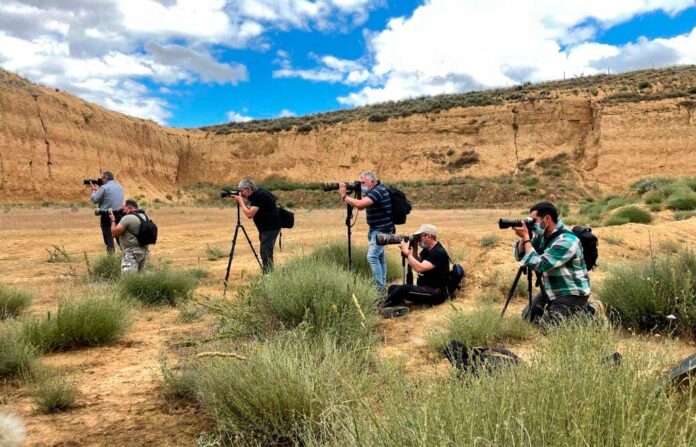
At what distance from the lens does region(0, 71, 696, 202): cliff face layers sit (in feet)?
100

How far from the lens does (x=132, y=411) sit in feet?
12.1

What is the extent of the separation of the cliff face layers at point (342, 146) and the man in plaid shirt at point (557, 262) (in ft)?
98.9

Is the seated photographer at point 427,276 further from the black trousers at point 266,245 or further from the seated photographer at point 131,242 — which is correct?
the seated photographer at point 131,242

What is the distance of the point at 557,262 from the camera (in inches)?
198

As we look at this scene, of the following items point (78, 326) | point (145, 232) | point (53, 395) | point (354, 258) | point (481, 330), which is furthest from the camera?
point (354, 258)

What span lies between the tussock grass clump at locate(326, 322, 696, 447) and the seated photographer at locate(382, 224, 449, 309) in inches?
176

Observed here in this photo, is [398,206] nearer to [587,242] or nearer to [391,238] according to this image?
[391,238]

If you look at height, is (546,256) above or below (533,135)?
below

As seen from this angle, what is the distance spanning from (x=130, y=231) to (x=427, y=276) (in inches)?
176

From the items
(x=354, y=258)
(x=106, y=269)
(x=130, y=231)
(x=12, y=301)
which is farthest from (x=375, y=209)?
(x=106, y=269)

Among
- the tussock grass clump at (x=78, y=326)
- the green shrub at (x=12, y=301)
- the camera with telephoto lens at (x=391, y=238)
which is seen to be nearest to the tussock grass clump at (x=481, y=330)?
the camera with telephoto lens at (x=391, y=238)

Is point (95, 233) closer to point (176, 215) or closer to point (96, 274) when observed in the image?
point (176, 215)

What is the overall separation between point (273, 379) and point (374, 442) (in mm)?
1216

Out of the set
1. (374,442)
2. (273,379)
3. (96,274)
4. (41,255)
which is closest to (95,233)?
(41,255)
